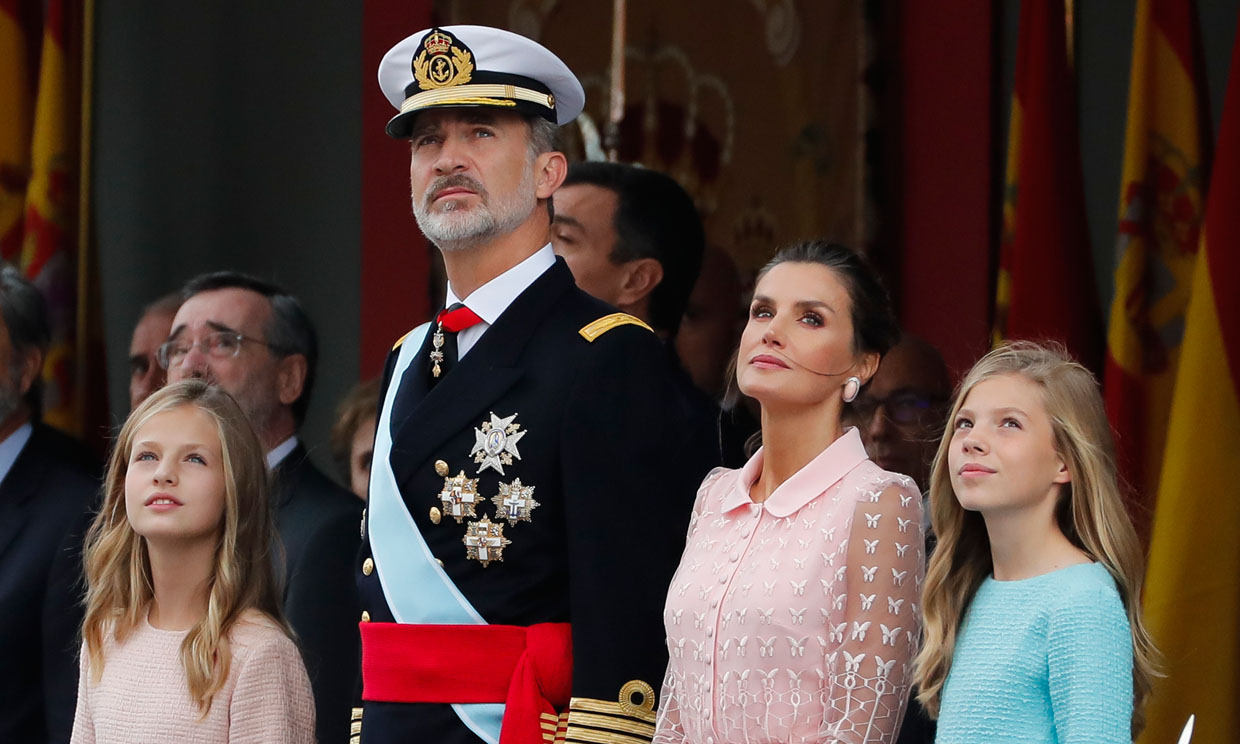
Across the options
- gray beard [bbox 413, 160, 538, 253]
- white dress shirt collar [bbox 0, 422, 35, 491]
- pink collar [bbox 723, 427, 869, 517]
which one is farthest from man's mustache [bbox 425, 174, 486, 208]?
white dress shirt collar [bbox 0, 422, 35, 491]

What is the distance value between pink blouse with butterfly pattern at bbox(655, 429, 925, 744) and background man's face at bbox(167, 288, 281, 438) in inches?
68.2

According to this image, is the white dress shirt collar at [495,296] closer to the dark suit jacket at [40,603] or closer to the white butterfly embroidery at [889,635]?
the white butterfly embroidery at [889,635]

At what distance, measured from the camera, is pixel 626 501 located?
283 centimetres

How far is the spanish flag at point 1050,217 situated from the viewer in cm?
424

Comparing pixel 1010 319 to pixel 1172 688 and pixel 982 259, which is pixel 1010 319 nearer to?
pixel 982 259

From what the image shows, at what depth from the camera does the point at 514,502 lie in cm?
285

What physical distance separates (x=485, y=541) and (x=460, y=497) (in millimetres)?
80

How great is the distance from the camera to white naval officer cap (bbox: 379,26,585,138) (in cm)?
304

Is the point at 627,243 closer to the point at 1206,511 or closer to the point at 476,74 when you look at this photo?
the point at 476,74

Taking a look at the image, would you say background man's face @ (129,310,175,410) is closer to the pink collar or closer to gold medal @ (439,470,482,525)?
gold medal @ (439,470,482,525)

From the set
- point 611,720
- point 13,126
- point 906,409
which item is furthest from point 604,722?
point 13,126

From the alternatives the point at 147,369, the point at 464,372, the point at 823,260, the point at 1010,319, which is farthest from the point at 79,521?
the point at 1010,319

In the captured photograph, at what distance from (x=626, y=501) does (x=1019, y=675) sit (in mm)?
649

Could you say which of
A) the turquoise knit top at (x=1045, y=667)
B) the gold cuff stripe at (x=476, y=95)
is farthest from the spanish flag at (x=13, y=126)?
the turquoise knit top at (x=1045, y=667)
